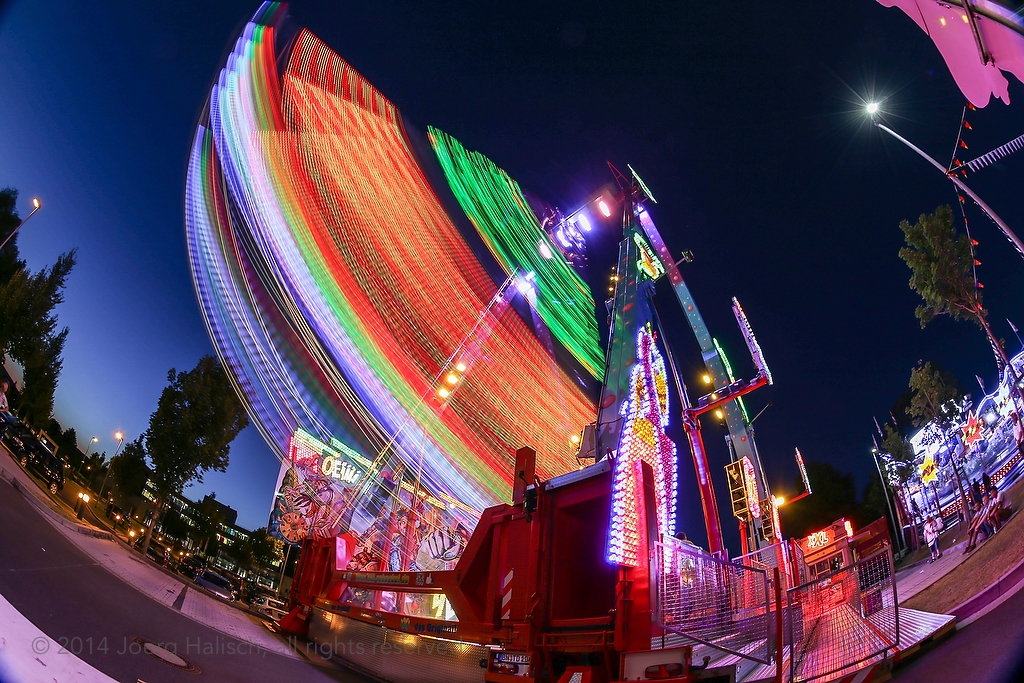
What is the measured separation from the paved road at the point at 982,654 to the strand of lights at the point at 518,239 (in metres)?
12.8

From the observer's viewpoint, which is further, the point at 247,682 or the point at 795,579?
the point at 795,579

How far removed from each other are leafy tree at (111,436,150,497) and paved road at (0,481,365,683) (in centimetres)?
1602

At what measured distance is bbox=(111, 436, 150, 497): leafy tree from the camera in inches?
833

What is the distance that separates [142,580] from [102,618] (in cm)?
489

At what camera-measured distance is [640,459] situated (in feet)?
19.2

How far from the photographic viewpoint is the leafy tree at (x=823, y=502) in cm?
1433

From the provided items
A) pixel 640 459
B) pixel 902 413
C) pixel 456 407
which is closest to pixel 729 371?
pixel 902 413

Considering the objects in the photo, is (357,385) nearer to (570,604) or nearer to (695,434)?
(570,604)

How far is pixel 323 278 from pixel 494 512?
9.35 metres

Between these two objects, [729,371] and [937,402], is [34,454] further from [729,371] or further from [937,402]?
[729,371]

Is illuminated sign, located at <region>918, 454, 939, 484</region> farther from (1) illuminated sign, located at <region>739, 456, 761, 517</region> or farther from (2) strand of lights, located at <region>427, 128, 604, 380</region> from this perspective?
(2) strand of lights, located at <region>427, 128, 604, 380</region>

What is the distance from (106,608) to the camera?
19.3 feet

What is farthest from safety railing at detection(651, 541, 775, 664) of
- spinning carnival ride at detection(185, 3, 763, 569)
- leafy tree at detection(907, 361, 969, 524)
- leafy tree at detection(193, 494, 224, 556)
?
leafy tree at detection(193, 494, 224, 556)

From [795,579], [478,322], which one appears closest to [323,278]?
[478,322]
